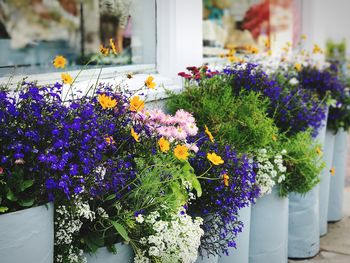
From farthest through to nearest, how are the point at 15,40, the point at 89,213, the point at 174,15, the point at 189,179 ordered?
the point at 15,40 → the point at 174,15 → the point at 189,179 → the point at 89,213

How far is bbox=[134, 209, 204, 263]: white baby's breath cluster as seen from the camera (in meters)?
2.30

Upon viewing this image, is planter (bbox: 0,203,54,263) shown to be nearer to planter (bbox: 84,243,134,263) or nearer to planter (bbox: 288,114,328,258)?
planter (bbox: 84,243,134,263)

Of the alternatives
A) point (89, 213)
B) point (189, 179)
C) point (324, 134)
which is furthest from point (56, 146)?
point (324, 134)

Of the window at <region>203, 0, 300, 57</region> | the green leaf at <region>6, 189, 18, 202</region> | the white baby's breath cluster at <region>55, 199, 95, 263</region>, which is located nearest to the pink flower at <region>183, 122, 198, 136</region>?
the white baby's breath cluster at <region>55, 199, 95, 263</region>

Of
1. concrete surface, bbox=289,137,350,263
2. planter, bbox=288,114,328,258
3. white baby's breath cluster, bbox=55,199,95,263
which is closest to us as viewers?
white baby's breath cluster, bbox=55,199,95,263

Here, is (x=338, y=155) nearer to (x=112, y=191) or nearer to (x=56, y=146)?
(x=112, y=191)

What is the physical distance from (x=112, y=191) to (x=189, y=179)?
0.35m

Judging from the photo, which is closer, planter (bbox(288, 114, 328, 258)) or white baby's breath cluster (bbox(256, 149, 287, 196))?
white baby's breath cluster (bbox(256, 149, 287, 196))

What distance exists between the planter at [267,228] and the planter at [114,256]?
54.6 inches

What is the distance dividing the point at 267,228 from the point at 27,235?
2024 mm

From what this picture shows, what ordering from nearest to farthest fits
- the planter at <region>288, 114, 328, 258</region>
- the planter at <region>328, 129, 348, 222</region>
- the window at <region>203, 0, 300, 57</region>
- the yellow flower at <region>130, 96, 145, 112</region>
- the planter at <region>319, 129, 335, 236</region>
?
1. the yellow flower at <region>130, 96, 145, 112</region>
2. the planter at <region>288, 114, 328, 258</region>
3. the planter at <region>319, 129, 335, 236</region>
4. the planter at <region>328, 129, 348, 222</region>
5. the window at <region>203, 0, 300, 57</region>

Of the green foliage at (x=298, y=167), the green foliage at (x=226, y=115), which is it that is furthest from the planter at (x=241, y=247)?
the green foliage at (x=298, y=167)

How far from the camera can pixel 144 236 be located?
7.77ft

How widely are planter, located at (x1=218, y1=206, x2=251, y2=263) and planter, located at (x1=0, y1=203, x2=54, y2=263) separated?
1345mm
